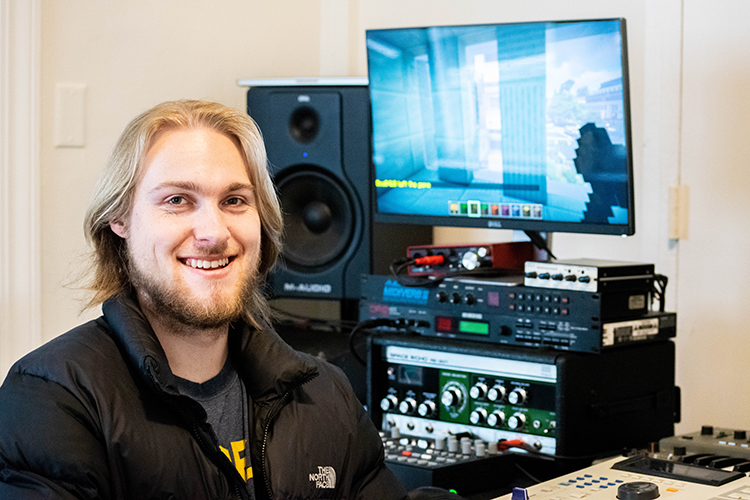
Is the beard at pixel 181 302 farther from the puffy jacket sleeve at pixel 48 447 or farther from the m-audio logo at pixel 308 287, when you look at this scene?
the m-audio logo at pixel 308 287

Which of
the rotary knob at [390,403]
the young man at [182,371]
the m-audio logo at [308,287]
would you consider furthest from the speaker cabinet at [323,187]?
the young man at [182,371]

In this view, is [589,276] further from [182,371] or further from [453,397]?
[182,371]

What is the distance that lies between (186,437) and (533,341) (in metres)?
0.79

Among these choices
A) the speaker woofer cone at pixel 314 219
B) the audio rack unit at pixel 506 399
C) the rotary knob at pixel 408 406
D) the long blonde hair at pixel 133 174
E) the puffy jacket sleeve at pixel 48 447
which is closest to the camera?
the puffy jacket sleeve at pixel 48 447

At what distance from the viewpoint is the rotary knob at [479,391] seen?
1.79 meters

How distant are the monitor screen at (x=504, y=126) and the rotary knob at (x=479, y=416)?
0.40 meters

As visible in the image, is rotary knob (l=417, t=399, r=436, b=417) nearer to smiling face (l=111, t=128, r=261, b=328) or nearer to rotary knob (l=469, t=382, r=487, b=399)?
rotary knob (l=469, t=382, r=487, b=399)

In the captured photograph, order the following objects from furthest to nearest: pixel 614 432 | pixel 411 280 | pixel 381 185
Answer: pixel 381 185 < pixel 411 280 < pixel 614 432

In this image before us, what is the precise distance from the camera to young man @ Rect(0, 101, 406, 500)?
3.74ft

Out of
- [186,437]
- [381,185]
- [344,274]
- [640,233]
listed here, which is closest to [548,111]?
[381,185]

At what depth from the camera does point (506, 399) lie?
1.77 meters

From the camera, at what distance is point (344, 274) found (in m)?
2.35

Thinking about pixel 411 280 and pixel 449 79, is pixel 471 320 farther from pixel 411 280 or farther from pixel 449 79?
pixel 449 79

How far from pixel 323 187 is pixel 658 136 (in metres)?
0.86
